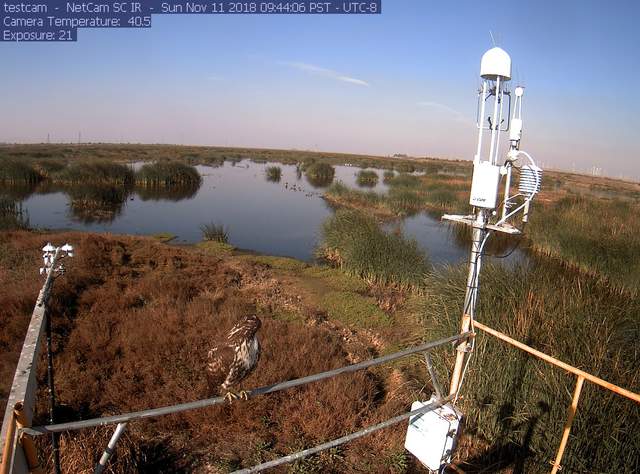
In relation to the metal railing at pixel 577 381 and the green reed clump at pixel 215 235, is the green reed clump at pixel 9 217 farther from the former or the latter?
the metal railing at pixel 577 381

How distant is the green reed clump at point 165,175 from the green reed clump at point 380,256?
19.9 m

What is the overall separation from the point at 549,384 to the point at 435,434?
1.83 metres

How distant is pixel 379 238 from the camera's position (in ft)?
35.8

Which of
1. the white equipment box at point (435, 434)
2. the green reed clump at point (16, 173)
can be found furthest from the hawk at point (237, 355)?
the green reed clump at point (16, 173)

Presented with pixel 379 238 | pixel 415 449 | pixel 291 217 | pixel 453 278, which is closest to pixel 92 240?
pixel 379 238

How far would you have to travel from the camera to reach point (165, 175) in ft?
93.7

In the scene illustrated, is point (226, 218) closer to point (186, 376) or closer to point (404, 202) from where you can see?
point (404, 202)

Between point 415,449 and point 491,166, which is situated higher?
point 491,166

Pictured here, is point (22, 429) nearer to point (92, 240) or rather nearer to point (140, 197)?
point (92, 240)

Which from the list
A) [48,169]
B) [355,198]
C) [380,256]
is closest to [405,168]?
[355,198]

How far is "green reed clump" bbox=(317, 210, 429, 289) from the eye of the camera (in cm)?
1011

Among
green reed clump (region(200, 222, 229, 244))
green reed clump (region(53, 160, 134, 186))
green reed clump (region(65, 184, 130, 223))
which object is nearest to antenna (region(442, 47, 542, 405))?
green reed clump (region(200, 222, 229, 244))

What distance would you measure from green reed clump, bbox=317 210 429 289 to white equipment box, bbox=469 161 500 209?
728 cm

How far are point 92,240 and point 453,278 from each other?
8.69 metres
